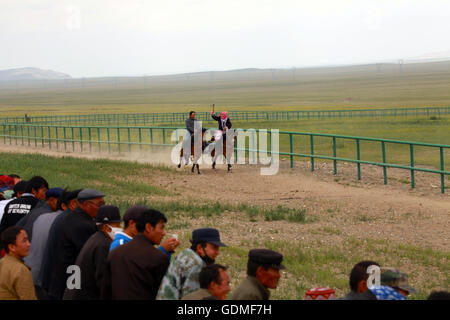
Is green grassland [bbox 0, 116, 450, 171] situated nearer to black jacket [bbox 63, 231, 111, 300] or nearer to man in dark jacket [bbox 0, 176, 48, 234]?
man in dark jacket [bbox 0, 176, 48, 234]

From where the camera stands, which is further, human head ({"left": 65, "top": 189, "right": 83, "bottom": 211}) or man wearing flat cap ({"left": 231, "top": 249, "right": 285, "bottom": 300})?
human head ({"left": 65, "top": 189, "right": 83, "bottom": 211})

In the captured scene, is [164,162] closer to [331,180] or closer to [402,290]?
[331,180]

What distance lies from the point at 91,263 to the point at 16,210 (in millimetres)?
1972

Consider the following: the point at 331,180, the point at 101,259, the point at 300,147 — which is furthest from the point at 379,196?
the point at 300,147

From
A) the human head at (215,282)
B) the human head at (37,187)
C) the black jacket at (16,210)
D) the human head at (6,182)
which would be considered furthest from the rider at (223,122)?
the human head at (215,282)

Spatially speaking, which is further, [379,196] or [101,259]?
[379,196]

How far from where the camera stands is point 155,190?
1580 cm

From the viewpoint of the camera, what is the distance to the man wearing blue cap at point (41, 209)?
20.7ft

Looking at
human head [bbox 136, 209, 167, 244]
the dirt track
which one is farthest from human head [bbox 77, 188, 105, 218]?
the dirt track

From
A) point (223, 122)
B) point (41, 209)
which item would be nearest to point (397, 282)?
point (41, 209)

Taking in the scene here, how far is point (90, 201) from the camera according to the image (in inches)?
228

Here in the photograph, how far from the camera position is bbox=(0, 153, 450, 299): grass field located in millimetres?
8250
